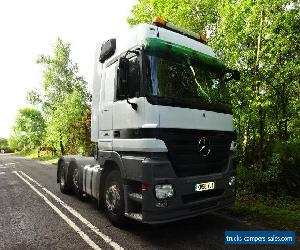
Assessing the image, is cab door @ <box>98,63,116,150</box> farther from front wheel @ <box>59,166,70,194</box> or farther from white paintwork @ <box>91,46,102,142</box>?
front wheel @ <box>59,166,70,194</box>

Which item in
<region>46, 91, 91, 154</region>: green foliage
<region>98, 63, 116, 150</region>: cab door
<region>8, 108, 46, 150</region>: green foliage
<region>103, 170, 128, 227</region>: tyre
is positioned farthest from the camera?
<region>8, 108, 46, 150</region>: green foliage

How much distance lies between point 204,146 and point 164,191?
1.17 meters

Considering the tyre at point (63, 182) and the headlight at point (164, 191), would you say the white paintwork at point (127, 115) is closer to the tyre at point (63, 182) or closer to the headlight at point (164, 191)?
the headlight at point (164, 191)

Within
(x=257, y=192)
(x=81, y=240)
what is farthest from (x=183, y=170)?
(x=257, y=192)

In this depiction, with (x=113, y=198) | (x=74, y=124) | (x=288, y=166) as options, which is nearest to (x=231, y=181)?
(x=113, y=198)

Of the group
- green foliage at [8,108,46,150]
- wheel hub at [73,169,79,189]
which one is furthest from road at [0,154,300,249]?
green foliage at [8,108,46,150]

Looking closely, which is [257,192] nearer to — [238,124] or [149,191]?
[238,124]

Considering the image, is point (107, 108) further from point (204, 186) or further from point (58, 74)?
point (58, 74)

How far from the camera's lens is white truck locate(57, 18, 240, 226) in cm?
554

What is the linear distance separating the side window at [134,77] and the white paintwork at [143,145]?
30.3 inches

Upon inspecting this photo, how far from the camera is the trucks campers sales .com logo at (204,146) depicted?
6036mm

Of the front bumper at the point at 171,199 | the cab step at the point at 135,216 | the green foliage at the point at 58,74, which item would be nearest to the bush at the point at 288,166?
the front bumper at the point at 171,199

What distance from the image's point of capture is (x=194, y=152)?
594 centimetres

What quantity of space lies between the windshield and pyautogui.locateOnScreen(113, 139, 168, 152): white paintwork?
2.52 feet
